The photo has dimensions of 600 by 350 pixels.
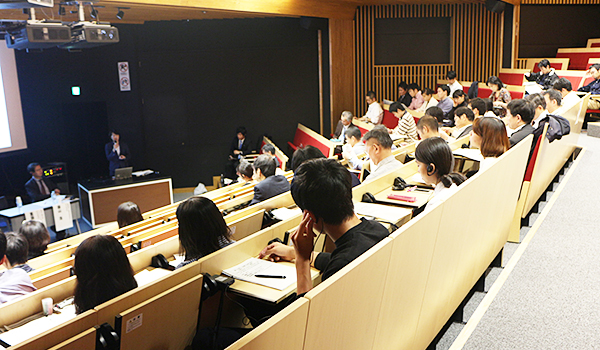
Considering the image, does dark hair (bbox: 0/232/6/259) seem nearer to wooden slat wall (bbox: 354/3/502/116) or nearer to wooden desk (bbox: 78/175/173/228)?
wooden desk (bbox: 78/175/173/228)

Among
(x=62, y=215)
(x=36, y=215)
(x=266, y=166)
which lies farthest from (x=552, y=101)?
(x=36, y=215)

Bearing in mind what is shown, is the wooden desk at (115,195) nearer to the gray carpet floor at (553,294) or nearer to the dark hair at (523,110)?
the dark hair at (523,110)

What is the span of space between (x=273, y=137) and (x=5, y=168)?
501 centimetres

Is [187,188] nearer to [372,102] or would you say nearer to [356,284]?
[372,102]

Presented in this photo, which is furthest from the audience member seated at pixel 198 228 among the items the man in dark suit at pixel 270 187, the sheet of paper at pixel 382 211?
the man in dark suit at pixel 270 187

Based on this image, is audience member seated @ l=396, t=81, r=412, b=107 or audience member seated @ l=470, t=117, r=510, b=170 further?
audience member seated @ l=396, t=81, r=412, b=107

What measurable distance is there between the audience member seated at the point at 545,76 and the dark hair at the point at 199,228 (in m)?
7.93

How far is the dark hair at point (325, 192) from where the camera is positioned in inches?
77.5

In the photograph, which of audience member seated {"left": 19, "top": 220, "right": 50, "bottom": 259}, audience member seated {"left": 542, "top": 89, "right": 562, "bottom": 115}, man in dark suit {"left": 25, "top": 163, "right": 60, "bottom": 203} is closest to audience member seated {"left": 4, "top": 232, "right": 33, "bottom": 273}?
audience member seated {"left": 19, "top": 220, "right": 50, "bottom": 259}

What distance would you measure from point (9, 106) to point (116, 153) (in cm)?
194

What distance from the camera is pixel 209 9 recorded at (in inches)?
258

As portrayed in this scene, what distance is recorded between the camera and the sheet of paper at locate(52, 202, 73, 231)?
7047 millimetres

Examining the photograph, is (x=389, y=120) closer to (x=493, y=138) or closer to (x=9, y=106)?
(x=493, y=138)

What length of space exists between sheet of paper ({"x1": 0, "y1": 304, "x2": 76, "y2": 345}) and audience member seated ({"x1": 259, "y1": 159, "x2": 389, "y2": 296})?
1.16 meters
